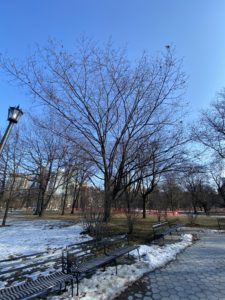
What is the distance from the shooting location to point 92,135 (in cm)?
1445

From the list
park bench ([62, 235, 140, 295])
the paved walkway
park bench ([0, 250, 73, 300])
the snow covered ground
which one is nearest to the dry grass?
the snow covered ground

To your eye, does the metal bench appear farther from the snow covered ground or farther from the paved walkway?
the paved walkway

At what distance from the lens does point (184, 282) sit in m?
6.08

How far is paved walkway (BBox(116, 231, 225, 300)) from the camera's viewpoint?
528cm

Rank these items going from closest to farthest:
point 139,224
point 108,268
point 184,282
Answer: point 184,282, point 108,268, point 139,224

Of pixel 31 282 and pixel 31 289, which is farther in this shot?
pixel 31 282

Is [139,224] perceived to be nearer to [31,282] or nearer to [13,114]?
[13,114]

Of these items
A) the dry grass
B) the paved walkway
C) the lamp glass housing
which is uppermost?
the lamp glass housing

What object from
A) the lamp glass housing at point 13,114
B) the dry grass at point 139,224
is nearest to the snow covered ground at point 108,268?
the dry grass at point 139,224

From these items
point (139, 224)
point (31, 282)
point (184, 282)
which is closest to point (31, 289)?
point (31, 282)

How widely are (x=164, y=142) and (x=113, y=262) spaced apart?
27.6 feet

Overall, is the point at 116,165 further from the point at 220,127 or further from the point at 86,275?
the point at 220,127

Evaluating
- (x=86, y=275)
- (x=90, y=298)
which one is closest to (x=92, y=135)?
(x=86, y=275)

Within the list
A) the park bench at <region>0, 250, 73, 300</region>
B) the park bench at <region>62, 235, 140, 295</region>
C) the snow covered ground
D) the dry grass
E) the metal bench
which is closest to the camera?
the metal bench
